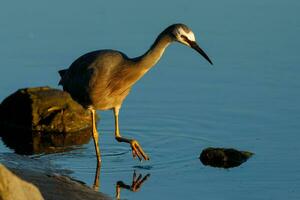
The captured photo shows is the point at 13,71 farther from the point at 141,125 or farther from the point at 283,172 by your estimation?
the point at 283,172

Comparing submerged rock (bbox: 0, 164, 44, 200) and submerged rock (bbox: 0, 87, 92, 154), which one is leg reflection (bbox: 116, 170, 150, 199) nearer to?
submerged rock (bbox: 0, 87, 92, 154)

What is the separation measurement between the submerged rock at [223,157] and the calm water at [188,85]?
0.14m

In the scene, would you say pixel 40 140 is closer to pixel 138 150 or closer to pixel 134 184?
pixel 138 150

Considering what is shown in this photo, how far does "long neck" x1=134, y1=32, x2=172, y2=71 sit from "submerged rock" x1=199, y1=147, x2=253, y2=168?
1.24m

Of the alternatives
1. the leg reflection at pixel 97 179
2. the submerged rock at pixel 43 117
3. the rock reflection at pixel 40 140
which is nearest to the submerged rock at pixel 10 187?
the leg reflection at pixel 97 179

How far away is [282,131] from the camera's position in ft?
40.8

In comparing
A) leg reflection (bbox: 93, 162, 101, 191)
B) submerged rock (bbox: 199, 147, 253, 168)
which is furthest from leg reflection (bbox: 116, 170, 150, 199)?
submerged rock (bbox: 199, 147, 253, 168)

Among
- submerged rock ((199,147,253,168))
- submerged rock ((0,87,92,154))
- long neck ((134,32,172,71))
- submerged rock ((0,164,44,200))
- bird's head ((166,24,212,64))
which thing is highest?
bird's head ((166,24,212,64))

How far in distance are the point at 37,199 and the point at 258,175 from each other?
12.9 feet

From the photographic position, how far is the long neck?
37.2 ft

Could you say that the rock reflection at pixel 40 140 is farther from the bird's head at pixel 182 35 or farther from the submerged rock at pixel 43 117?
the bird's head at pixel 182 35

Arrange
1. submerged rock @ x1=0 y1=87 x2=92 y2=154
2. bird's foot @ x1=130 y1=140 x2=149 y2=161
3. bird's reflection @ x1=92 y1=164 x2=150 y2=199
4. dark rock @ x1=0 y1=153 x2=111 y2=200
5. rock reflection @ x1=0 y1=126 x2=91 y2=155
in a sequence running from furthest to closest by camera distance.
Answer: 1. submerged rock @ x1=0 y1=87 x2=92 y2=154
2. rock reflection @ x1=0 y1=126 x2=91 y2=155
3. bird's foot @ x1=130 y1=140 x2=149 y2=161
4. bird's reflection @ x1=92 y1=164 x2=150 y2=199
5. dark rock @ x1=0 y1=153 x2=111 y2=200

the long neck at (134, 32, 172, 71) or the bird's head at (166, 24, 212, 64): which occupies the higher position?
the bird's head at (166, 24, 212, 64)

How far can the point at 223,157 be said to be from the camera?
37.6ft
